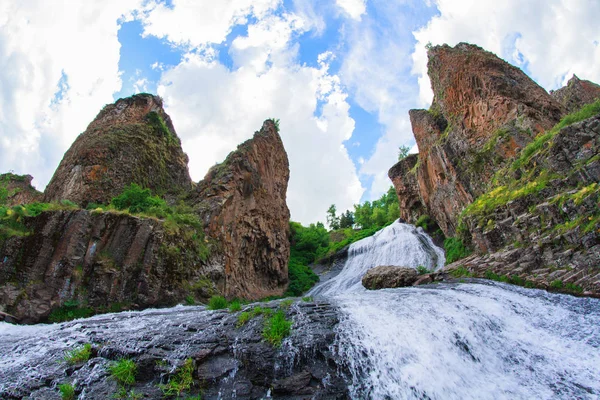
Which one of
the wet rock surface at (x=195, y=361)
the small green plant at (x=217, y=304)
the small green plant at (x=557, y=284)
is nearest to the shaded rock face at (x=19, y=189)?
the small green plant at (x=217, y=304)

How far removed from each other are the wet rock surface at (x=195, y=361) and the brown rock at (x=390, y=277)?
10.2 metres

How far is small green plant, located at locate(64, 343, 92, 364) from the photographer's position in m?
6.28

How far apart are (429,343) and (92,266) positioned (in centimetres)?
1203

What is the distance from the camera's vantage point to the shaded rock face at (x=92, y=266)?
37.0 ft

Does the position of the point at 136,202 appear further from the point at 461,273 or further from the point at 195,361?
the point at 461,273

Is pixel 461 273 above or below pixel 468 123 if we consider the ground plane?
below

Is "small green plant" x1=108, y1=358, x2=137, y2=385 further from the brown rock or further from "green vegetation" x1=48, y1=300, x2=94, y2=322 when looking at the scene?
the brown rock

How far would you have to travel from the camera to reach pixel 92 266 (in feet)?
41.1

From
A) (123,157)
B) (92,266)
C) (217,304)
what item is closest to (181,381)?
(217,304)

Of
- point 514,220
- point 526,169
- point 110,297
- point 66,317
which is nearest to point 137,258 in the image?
point 110,297

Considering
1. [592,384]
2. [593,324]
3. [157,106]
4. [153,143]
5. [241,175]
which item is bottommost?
[592,384]

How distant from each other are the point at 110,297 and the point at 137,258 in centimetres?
182

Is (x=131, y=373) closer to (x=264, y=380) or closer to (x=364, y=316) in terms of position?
(x=264, y=380)

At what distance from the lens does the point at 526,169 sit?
15812 mm
